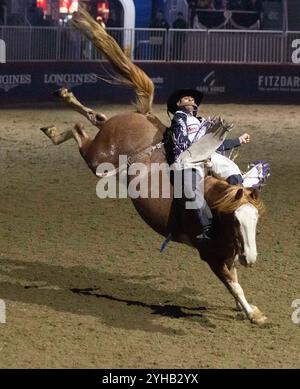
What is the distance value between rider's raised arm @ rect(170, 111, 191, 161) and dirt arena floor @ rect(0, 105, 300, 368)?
4.43 ft

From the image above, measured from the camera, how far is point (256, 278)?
884cm

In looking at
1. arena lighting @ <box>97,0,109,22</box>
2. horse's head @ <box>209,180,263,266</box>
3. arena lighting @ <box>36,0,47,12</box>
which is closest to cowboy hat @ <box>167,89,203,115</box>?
horse's head @ <box>209,180,263,266</box>

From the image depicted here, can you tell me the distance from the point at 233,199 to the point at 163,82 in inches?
535

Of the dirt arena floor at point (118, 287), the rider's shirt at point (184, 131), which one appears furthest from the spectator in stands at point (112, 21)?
the rider's shirt at point (184, 131)

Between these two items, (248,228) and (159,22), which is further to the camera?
(159,22)

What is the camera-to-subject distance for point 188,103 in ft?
26.8

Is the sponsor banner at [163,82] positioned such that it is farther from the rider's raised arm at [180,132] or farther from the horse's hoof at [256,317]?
the horse's hoof at [256,317]

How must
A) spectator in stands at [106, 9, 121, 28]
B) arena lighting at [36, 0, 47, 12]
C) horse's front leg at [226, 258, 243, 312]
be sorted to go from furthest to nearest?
spectator in stands at [106, 9, 121, 28] < arena lighting at [36, 0, 47, 12] < horse's front leg at [226, 258, 243, 312]

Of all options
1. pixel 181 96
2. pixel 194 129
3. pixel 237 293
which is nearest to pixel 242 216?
pixel 237 293

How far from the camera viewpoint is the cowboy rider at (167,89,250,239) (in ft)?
25.2

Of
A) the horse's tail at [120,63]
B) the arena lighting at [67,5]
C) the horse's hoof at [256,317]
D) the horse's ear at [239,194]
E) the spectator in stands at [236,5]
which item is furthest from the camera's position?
the spectator in stands at [236,5]

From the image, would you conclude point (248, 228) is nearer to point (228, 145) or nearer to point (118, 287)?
point (228, 145)

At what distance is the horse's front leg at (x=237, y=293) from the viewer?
7.60 m

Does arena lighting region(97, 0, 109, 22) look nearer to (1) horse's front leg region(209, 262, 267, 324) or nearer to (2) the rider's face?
(2) the rider's face
